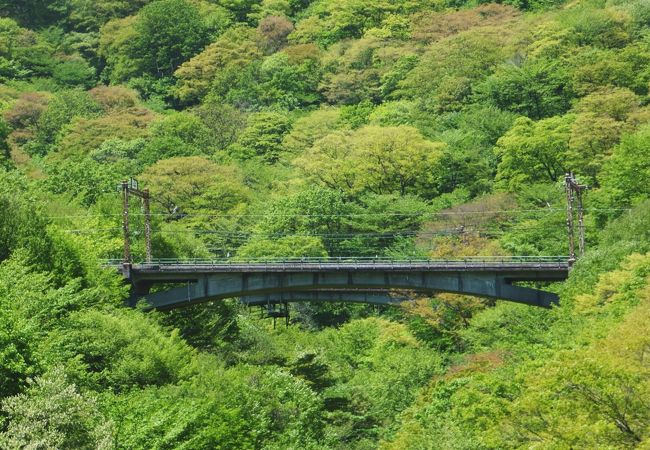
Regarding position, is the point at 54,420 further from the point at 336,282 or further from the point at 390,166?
the point at 390,166

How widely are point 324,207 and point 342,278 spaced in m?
15.6

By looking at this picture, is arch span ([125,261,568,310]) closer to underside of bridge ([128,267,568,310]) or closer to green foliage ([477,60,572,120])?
underside of bridge ([128,267,568,310])

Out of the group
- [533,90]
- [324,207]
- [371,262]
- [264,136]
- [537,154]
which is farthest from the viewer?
[264,136]

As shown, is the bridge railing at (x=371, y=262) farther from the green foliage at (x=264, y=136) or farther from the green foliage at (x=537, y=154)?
the green foliage at (x=264, y=136)

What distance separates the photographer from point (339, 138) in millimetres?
92438

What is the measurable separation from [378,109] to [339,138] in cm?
1549

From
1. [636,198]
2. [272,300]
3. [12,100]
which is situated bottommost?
[272,300]

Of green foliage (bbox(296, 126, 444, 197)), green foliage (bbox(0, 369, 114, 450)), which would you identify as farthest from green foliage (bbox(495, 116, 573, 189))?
green foliage (bbox(0, 369, 114, 450))

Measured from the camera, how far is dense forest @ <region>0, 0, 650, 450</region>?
3523 centimetres

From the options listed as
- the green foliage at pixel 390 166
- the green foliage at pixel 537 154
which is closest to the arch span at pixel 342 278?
the green foliage at pixel 537 154

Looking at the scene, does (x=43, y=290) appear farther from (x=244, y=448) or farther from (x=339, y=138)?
(x=339, y=138)

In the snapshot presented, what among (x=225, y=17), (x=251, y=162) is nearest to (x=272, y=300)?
(x=251, y=162)

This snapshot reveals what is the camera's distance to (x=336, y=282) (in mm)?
64750

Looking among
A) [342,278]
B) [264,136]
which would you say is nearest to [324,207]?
[342,278]
